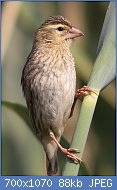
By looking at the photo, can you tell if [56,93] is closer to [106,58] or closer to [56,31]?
[56,31]

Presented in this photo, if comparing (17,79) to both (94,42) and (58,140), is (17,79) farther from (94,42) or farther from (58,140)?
(94,42)

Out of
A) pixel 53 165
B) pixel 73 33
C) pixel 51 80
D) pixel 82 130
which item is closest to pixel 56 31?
pixel 73 33

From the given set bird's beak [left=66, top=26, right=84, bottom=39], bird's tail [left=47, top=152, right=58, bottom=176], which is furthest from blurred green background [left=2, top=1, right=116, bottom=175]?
bird's beak [left=66, top=26, right=84, bottom=39]

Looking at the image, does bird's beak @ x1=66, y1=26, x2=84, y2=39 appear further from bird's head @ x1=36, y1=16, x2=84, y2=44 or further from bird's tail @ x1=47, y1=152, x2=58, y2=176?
bird's tail @ x1=47, y1=152, x2=58, y2=176

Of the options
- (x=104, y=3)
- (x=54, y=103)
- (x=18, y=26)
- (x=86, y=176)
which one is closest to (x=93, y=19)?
(x=104, y=3)

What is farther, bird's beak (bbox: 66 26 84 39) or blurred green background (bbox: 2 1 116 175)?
blurred green background (bbox: 2 1 116 175)

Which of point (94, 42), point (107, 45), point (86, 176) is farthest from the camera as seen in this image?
point (94, 42)
